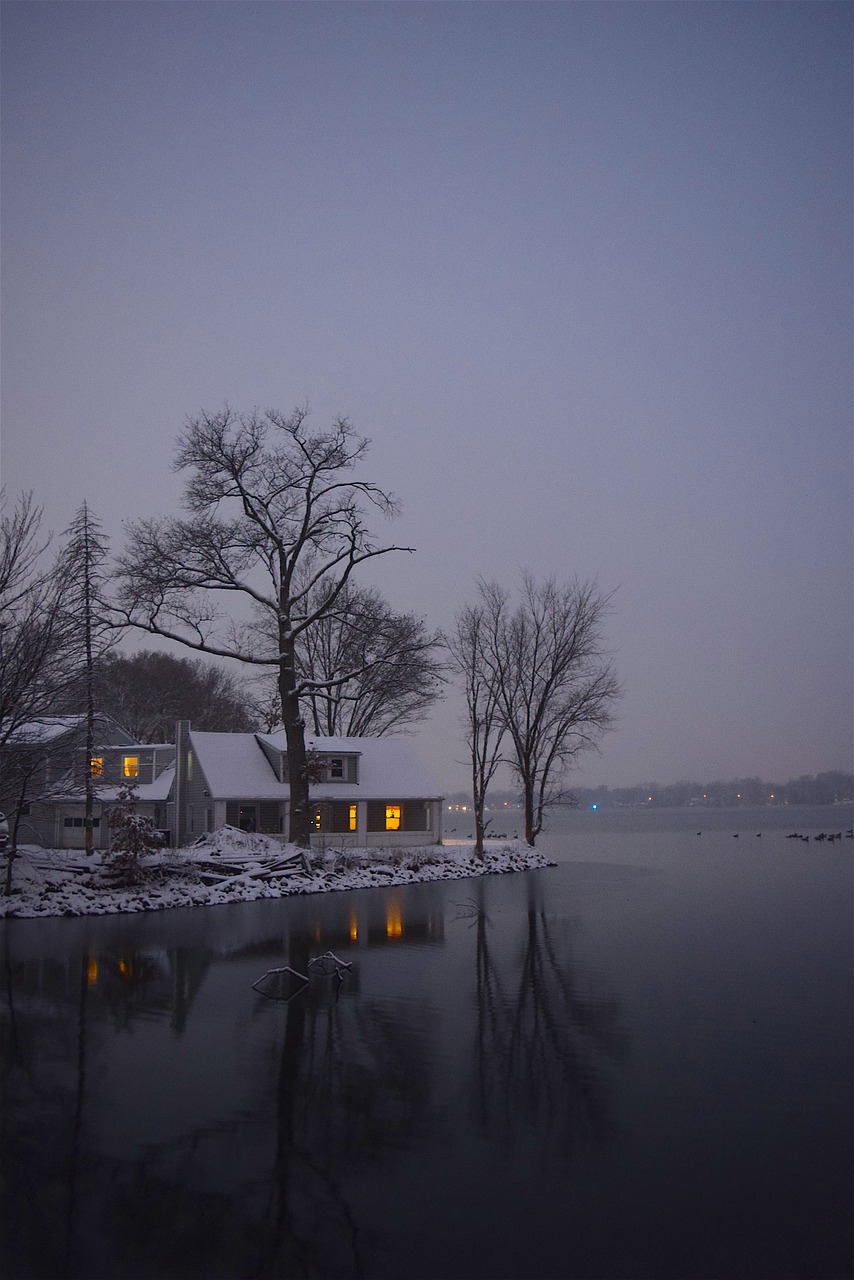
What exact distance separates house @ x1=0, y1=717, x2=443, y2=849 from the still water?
23.2 m

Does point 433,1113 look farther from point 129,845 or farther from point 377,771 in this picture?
point 377,771

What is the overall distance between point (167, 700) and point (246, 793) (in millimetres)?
25656

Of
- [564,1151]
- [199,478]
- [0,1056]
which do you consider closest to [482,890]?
[199,478]

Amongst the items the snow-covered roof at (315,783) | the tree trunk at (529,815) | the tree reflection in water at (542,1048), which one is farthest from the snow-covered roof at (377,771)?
the tree reflection in water at (542,1048)

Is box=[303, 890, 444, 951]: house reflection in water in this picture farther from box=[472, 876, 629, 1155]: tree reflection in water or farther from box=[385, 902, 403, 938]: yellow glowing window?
box=[472, 876, 629, 1155]: tree reflection in water

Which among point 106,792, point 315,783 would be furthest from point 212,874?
point 106,792

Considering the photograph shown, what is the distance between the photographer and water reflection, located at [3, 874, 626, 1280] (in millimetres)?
6613

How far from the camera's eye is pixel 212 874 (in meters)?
30.2

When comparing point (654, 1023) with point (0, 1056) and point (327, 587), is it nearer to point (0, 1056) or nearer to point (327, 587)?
point (0, 1056)

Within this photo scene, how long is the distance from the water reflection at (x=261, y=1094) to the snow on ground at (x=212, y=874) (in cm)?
798

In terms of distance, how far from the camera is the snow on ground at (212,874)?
2589 centimetres

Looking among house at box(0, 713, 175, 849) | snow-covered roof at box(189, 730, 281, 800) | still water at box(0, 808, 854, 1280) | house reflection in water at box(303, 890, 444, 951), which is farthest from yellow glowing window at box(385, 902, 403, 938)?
snow-covered roof at box(189, 730, 281, 800)

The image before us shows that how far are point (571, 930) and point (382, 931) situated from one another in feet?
13.7

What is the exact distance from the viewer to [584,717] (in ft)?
170
